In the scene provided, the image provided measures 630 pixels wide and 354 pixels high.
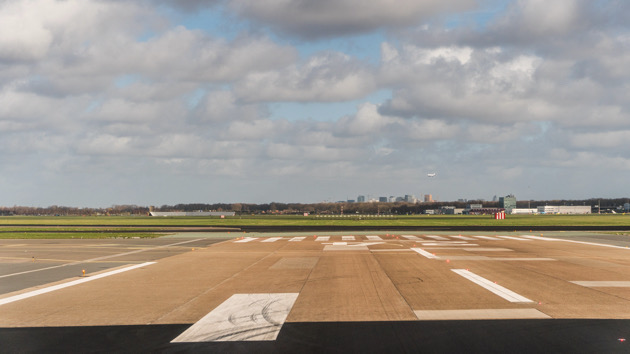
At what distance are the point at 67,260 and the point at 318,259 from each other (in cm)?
1443

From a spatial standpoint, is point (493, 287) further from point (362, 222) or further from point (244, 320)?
point (362, 222)

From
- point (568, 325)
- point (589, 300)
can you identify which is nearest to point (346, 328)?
point (568, 325)

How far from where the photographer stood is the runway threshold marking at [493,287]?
14016 millimetres

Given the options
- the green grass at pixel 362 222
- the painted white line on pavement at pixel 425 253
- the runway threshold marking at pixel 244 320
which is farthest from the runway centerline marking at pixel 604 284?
the green grass at pixel 362 222

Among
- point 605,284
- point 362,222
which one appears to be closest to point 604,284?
point 605,284

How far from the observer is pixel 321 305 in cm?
1331

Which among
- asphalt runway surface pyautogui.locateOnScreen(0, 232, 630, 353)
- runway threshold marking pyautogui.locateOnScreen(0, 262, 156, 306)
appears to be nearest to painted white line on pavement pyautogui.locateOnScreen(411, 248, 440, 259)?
asphalt runway surface pyautogui.locateOnScreen(0, 232, 630, 353)

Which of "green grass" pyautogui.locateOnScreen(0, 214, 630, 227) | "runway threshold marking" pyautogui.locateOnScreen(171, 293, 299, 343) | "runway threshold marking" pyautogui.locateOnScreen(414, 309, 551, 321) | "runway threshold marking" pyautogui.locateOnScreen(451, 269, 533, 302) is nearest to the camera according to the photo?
"runway threshold marking" pyautogui.locateOnScreen(171, 293, 299, 343)

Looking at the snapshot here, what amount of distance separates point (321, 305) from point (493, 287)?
654cm

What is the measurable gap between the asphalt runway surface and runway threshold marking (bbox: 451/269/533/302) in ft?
0.20

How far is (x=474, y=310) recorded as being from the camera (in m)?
12.4

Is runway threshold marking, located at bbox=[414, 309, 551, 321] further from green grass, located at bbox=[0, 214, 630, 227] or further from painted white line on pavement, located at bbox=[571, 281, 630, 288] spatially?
green grass, located at bbox=[0, 214, 630, 227]

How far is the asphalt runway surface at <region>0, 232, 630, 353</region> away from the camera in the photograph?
9570 millimetres

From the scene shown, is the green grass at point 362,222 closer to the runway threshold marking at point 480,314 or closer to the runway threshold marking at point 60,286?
the runway threshold marking at point 60,286
